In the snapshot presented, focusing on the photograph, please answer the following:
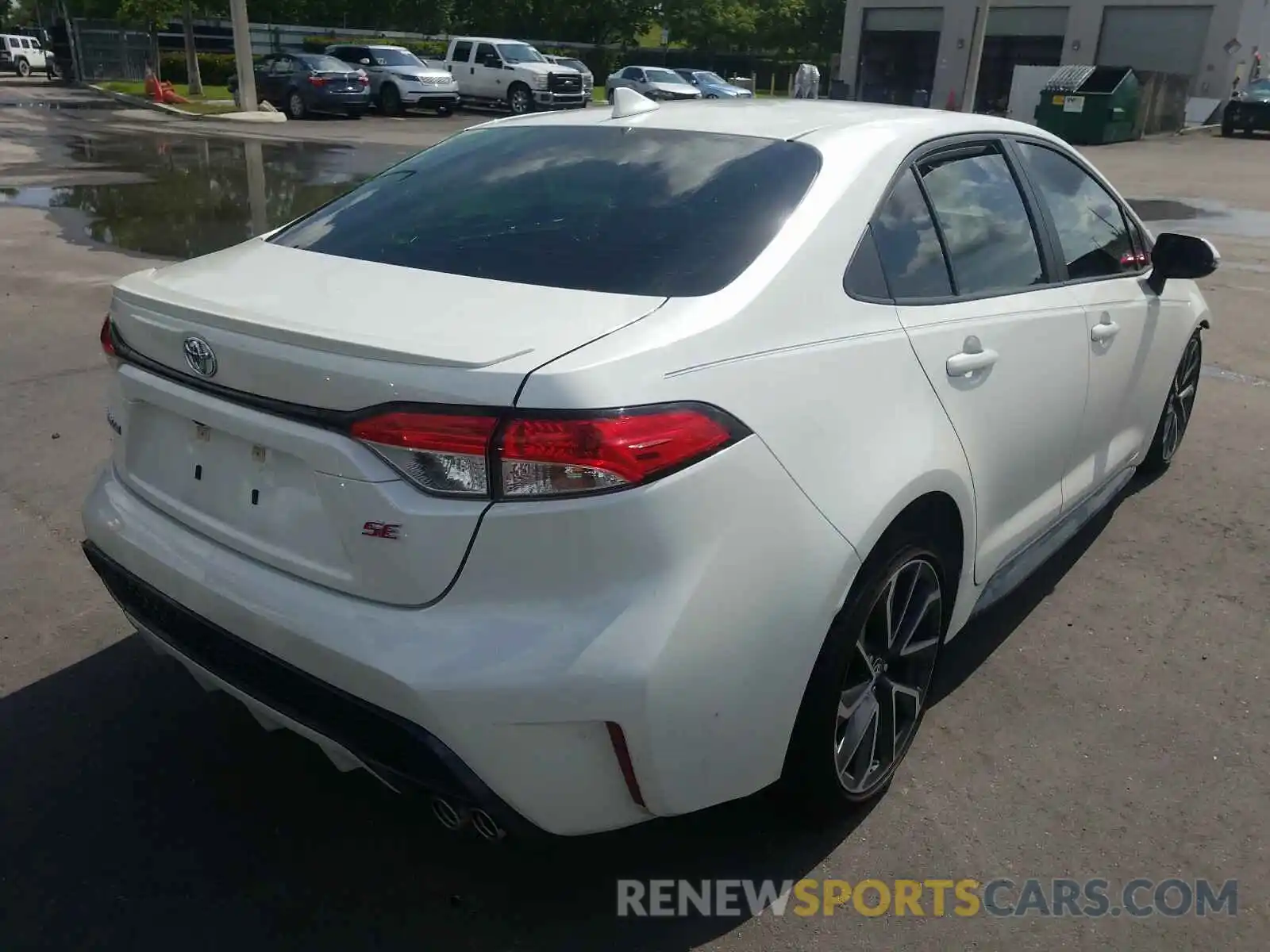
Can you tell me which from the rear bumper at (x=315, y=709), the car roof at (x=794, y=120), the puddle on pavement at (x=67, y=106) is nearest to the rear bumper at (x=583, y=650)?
the rear bumper at (x=315, y=709)

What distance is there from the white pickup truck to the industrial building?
1175cm

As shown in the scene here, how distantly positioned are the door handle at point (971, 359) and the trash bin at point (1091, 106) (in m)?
28.7

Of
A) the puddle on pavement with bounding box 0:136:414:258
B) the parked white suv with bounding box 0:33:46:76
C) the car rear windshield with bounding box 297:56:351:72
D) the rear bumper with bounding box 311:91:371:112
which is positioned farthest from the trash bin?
the parked white suv with bounding box 0:33:46:76

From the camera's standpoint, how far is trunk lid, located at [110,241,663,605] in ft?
6.77

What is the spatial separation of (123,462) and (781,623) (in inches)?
66.0

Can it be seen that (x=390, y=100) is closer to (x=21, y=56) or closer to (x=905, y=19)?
(x=905, y=19)

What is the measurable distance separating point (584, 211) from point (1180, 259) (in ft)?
8.21

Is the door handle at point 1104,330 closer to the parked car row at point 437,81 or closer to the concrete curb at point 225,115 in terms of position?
the parked car row at point 437,81

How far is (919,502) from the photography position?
8.78 feet

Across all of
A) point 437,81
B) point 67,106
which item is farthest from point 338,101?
point 67,106

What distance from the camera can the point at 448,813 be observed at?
224 cm

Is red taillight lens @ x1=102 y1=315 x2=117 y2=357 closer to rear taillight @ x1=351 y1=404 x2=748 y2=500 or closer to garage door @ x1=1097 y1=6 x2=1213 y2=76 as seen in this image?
rear taillight @ x1=351 y1=404 x2=748 y2=500

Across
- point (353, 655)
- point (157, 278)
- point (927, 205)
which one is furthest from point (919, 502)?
point (157, 278)

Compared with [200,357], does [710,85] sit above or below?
below
